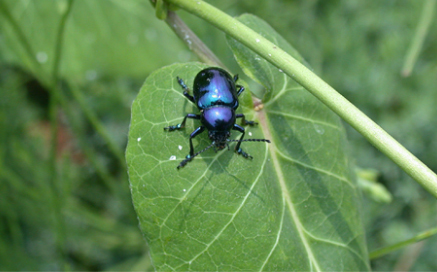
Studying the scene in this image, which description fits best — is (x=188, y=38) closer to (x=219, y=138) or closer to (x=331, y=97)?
(x=219, y=138)

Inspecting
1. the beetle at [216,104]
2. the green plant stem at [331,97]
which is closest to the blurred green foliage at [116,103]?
the beetle at [216,104]

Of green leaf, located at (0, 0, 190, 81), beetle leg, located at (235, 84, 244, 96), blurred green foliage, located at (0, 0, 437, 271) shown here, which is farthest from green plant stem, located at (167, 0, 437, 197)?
green leaf, located at (0, 0, 190, 81)

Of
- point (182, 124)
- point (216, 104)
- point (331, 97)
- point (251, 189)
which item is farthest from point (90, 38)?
point (331, 97)

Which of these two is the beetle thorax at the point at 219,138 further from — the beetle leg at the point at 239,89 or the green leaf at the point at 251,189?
the beetle leg at the point at 239,89

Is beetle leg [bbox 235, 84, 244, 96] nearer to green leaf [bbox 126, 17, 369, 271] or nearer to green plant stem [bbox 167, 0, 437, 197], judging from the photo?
green leaf [bbox 126, 17, 369, 271]

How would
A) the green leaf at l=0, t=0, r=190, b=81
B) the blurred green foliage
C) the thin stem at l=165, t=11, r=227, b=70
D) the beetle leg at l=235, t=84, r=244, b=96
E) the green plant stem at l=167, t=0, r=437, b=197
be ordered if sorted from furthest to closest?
the blurred green foliage
the green leaf at l=0, t=0, r=190, b=81
the beetle leg at l=235, t=84, r=244, b=96
the thin stem at l=165, t=11, r=227, b=70
the green plant stem at l=167, t=0, r=437, b=197

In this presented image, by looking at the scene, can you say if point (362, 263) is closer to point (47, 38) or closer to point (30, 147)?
point (47, 38)
